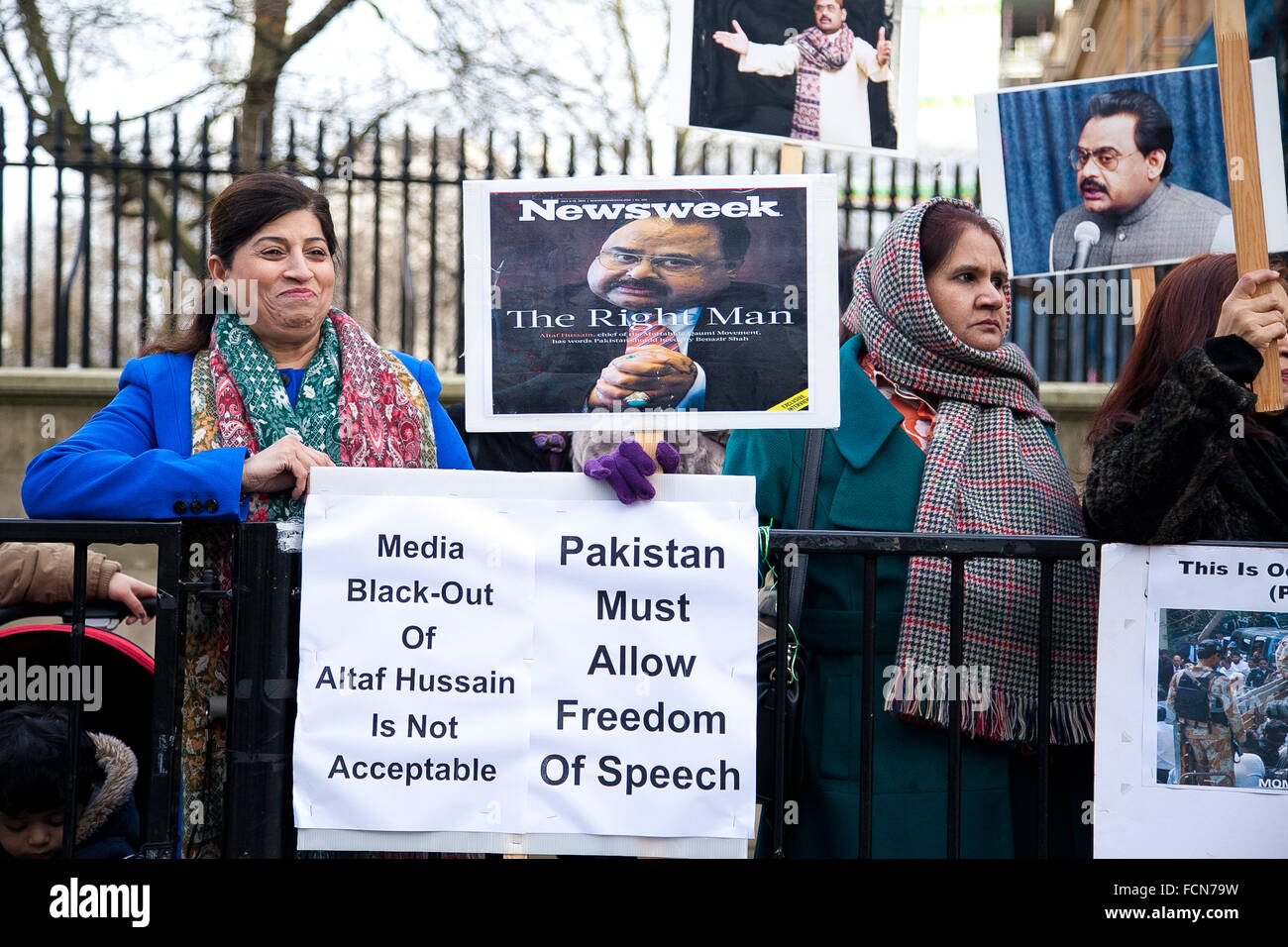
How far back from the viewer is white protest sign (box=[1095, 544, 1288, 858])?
8.65 feet

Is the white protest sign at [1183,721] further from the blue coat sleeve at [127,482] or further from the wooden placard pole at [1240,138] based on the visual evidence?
the blue coat sleeve at [127,482]

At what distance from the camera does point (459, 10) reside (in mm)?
12078

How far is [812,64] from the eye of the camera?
3689mm

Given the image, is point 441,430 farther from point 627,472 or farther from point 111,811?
point 111,811

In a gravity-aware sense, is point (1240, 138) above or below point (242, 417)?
above

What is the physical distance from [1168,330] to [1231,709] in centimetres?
87

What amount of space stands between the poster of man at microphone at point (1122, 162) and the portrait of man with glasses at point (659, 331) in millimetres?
1539

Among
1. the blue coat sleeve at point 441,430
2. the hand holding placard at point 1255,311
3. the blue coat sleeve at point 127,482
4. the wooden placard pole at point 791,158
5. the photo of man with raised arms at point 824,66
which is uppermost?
the photo of man with raised arms at point 824,66

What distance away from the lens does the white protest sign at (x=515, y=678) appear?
2.61 m

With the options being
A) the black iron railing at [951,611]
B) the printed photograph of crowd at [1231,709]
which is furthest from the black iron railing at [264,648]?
the printed photograph of crowd at [1231,709]

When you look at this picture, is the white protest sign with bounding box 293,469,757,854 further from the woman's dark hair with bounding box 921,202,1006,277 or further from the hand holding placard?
the hand holding placard

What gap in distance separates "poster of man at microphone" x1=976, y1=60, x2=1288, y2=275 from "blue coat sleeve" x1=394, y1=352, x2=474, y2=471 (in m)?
1.82

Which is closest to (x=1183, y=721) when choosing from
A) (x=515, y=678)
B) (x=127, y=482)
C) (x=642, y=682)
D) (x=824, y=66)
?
(x=642, y=682)
